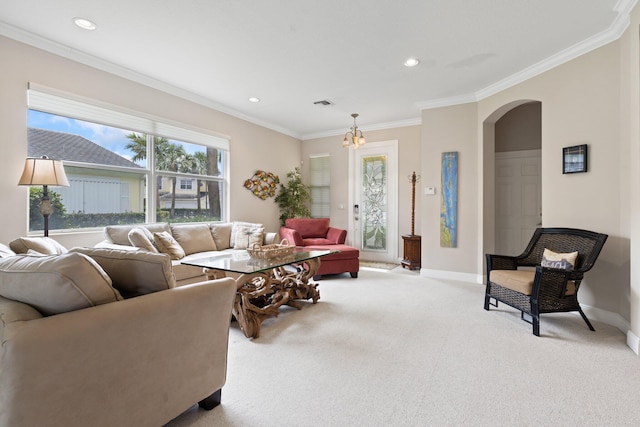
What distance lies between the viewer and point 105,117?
3541 millimetres

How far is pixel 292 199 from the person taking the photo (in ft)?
20.5

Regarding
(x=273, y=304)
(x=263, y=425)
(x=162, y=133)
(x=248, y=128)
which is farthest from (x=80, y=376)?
(x=248, y=128)

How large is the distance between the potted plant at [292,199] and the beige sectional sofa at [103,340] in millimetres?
4659

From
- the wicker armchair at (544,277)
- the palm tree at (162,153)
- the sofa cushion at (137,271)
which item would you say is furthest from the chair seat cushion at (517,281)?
the palm tree at (162,153)

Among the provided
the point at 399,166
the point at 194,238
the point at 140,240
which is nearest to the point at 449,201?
the point at 399,166

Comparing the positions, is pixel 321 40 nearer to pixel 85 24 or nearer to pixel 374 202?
pixel 85 24

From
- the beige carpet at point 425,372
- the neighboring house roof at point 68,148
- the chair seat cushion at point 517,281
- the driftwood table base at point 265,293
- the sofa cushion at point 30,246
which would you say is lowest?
the beige carpet at point 425,372

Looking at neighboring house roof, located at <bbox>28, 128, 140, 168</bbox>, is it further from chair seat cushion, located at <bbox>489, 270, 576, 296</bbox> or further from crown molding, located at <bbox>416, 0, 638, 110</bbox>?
chair seat cushion, located at <bbox>489, 270, 576, 296</bbox>

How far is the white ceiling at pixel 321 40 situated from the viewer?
8.22 ft

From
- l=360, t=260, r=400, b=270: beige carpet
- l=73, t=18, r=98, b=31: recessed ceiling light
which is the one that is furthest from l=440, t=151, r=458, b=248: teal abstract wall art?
l=73, t=18, r=98, b=31: recessed ceiling light

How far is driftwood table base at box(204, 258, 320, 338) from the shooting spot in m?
2.60

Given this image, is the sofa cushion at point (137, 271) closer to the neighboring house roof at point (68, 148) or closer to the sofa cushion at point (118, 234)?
the sofa cushion at point (118, 234)

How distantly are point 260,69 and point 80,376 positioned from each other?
3375 millimetres

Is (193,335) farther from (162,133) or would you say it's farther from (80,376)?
(162,133)
